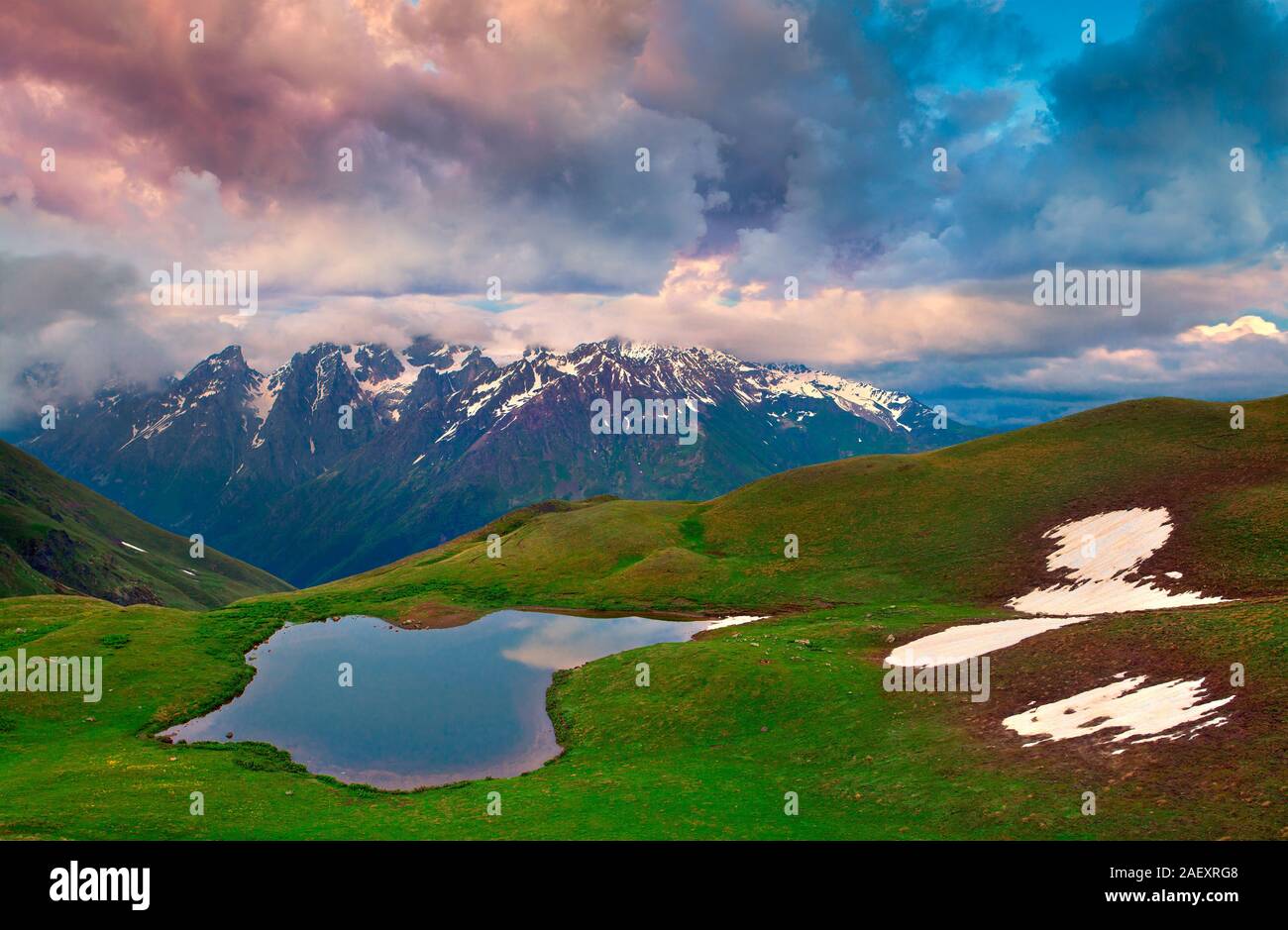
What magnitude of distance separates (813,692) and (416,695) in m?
34.6

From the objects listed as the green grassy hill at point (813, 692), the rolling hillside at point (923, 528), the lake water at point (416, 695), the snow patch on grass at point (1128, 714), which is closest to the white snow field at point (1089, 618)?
the snow patch on grass at point (1128, 714)

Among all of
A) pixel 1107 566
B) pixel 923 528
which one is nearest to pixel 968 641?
pixel 1107 566

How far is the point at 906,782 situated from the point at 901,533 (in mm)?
74651

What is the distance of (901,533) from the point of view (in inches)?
4067

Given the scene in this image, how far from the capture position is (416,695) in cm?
6100

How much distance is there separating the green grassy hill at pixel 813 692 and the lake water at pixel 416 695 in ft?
8.69

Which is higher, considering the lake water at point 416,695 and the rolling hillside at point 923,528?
the rolling hillside at point 923,528

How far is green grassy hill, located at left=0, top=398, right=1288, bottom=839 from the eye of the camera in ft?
98.1

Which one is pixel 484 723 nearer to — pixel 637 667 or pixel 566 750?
pixel 566 750

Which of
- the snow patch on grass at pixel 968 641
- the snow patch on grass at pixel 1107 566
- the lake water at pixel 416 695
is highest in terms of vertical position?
the snow patch on grass at pixel 1107 566

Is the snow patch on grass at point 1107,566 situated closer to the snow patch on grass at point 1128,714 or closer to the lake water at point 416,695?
the snow patch on grass at point 1128,714

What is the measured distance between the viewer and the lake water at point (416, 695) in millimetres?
47469

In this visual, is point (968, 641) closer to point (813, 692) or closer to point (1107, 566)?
point (813, 692)

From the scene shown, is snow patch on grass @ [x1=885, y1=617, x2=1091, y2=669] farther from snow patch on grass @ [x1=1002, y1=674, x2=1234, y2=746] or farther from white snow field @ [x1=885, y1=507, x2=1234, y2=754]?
snow patch on grass @ [x1=1002, y1=674, x2=1234, y2=746]
